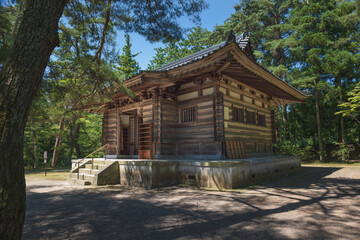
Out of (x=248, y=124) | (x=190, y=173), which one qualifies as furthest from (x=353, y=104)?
(x=190, y=173)

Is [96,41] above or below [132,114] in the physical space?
above

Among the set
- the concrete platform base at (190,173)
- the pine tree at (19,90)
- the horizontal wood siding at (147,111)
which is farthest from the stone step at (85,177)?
the pine tree at (19,90)

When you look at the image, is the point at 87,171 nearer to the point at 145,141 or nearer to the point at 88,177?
the point at 88,177

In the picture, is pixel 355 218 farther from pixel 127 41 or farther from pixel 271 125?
pixel 127 41

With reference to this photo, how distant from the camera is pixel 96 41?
22.6 ft

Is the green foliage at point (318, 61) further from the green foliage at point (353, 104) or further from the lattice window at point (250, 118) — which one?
the lattice window at point (250, 118)

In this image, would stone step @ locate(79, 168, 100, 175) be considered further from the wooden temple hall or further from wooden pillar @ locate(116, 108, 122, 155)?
wooden pillar @ locate(116, 108, 122, 155)

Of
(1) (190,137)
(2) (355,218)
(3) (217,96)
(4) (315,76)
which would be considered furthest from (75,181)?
(4) (315,76)

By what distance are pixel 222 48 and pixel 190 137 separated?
440 cm

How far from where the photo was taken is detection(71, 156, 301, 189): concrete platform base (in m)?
7.22

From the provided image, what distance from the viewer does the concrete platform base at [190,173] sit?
722cm

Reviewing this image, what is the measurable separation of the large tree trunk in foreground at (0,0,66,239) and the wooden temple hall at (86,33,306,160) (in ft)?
17.3

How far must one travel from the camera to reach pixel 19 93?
2479 millimetres

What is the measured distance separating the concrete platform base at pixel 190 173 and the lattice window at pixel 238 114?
7.99 feet
